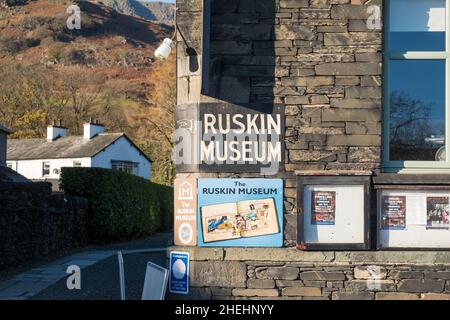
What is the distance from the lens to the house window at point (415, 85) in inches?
285

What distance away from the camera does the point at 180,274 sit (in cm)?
705

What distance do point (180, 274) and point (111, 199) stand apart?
11.8 metres

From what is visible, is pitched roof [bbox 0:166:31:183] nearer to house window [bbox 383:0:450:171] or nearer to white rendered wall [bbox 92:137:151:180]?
house window [bbox 383:0:450:171]

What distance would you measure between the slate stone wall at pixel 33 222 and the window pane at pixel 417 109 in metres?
7.85

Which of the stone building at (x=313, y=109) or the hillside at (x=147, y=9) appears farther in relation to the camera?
the hillside at (x=147, y=9)

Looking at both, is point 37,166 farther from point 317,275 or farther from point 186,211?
point 317,275

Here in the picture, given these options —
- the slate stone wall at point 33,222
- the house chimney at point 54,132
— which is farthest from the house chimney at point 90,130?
the slate stone wall at point 33,222

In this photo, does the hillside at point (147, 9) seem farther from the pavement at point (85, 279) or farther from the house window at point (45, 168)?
the pavement at point (85, 279)

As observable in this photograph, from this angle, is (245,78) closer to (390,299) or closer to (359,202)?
(359,202)

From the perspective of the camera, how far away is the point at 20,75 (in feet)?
171

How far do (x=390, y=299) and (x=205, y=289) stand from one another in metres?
2.02

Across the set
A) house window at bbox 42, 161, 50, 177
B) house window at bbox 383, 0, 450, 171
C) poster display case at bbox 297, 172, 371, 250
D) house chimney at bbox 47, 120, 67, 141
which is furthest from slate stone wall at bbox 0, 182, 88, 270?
house chimney at bbox 47, 120, 67, 141

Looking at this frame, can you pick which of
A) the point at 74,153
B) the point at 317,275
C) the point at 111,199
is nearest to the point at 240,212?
the point at 317,275
